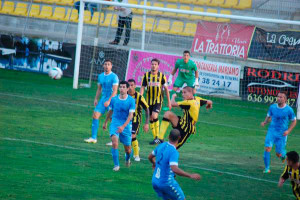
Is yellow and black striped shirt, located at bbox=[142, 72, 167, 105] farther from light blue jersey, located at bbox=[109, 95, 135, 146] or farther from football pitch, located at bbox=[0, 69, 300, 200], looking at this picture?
light blue jersey, located at bbox=[109, 95, 135, 146]

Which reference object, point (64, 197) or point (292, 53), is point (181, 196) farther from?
point (292, 53)

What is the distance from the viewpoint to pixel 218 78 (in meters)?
21.9

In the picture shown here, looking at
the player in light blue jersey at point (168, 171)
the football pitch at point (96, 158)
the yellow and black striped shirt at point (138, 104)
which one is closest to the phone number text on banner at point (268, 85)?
the football pitch at point (96, 158)

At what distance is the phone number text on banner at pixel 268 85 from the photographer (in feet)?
69.5

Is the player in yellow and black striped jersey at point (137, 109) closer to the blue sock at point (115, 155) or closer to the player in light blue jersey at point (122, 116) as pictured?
the player in light blue jersey at point (122, 116)

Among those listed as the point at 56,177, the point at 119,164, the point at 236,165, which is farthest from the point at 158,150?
the point at 236,165

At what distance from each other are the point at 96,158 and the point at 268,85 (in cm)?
1210

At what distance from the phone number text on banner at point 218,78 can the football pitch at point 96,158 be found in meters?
2.41

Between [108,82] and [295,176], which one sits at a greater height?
[108,82]

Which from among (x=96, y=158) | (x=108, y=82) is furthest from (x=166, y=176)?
(x=108, y=82)

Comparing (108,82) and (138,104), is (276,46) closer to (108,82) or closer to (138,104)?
(108,82)

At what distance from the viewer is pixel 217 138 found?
1483 cm

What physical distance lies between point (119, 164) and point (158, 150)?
3.67m

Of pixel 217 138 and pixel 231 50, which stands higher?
pixel 231 50
